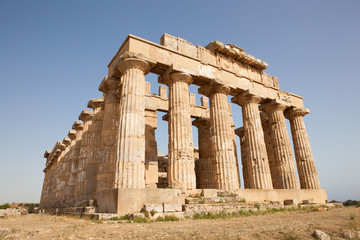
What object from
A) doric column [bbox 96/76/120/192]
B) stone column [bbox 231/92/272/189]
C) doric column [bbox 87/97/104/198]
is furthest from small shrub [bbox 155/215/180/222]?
stone column [bbox 231/92/272/189]

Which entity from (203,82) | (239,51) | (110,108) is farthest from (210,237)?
(239,51)

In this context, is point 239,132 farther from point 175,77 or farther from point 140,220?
point 140,220

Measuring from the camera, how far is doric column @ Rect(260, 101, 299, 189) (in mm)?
17375

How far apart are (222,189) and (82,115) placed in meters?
12.6

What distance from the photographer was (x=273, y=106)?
19203 millimetres

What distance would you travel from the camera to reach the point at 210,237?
493cm

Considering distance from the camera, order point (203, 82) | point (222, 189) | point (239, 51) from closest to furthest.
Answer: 1. point (222, 189)
2. point (203, 82)
3. point (239, 51)

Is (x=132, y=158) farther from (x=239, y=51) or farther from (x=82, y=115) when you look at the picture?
(x=239, y=51)

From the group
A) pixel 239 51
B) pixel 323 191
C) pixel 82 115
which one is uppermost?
pixel 239 51

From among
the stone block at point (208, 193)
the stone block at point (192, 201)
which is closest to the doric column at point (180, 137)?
the stone block at point (208, 193)

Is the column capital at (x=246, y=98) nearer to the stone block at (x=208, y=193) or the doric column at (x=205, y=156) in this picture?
the doric column at (x=205, y=156)

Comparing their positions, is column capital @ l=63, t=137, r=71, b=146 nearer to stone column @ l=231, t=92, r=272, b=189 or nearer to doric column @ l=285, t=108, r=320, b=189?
stone column @ l=231, t=92, r=272, b=189

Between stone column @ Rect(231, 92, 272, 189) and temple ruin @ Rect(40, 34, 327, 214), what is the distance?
0.22ft

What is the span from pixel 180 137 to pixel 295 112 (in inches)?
496
